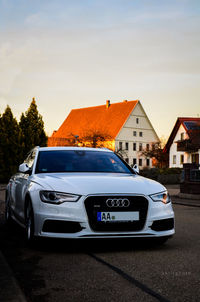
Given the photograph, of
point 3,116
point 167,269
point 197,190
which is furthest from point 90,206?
point 3,116

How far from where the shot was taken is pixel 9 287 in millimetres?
4836

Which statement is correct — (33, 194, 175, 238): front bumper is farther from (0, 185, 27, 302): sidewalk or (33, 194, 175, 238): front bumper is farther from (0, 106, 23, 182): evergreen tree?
(0, 106, 23, 182): evergreen tree

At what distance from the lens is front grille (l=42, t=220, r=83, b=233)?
6837 millimetres

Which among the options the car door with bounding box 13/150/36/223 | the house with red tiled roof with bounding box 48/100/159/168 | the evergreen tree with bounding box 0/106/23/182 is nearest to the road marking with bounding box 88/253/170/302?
the car door with bounding box 13/150/36/223

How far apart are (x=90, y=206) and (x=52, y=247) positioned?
105cm

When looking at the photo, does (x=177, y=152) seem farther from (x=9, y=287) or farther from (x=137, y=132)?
(x=9, y=287)

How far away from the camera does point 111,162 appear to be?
28.8 ft

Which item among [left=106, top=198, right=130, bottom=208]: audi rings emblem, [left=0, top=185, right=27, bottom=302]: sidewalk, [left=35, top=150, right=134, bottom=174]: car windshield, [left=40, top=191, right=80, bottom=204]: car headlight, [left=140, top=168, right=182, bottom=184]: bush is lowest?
[left=140, top=168, right=182, bottom=184]: bush

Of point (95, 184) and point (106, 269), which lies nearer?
point (106, 269)

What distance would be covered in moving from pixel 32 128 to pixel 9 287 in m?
52.2

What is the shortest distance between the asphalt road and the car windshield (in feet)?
3.85

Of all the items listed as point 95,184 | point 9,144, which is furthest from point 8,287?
point 9,144

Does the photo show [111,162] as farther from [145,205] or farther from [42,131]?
[42,131]

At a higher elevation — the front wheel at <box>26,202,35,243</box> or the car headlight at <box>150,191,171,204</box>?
the car headlight at <box>150,191,171,204</box>
